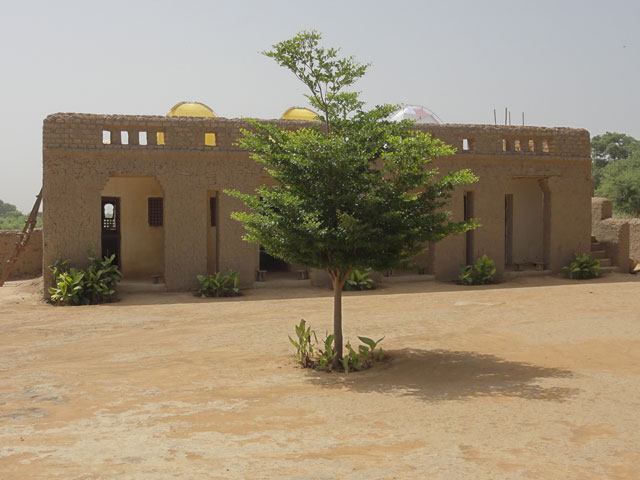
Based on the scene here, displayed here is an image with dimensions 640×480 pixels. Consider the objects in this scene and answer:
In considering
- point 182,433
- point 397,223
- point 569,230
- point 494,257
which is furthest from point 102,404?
point 569,230

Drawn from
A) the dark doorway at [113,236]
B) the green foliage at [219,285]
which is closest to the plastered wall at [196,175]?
the green foliage at [219,285]

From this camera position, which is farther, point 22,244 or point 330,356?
point 22,244

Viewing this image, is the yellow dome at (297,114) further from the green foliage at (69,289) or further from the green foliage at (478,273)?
the green foliage at (69,289)

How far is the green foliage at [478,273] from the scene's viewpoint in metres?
16.4

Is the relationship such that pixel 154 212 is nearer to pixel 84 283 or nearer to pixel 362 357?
pixel 84 283

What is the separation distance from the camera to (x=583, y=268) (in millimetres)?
17219

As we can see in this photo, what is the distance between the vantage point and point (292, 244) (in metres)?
8.13

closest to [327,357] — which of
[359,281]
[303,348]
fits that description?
[303,348]

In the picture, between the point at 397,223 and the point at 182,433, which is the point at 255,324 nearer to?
the point at 397,223

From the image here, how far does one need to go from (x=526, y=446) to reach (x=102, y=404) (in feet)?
13.7

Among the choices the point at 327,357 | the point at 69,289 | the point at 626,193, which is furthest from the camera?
the point at 626,193

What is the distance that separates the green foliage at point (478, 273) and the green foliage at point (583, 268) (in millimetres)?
2365

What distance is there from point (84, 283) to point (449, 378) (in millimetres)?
9275

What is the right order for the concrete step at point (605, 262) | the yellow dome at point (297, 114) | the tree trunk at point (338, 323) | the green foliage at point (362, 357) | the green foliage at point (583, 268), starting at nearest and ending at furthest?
the green foliage at point (362, 357) → the tree trunk at point (338, 323) → the green foliage at point (583, 268) → the concrete step at point (605, 262) → the yellow dome at point (297, 114)
